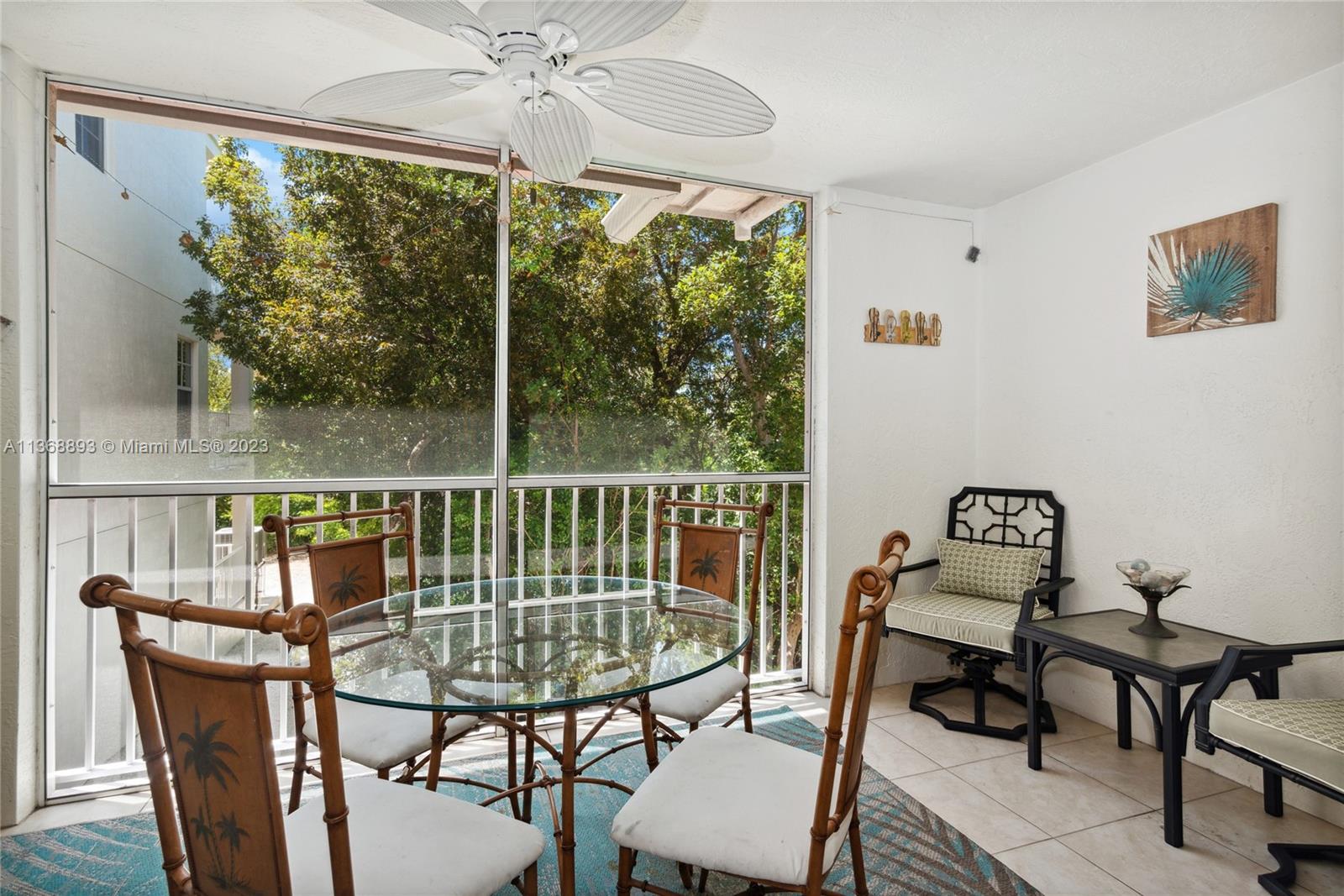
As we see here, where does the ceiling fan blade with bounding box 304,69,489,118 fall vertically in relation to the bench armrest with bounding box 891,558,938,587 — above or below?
above

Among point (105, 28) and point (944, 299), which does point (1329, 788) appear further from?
point (105, 28)

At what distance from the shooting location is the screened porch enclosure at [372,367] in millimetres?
2504

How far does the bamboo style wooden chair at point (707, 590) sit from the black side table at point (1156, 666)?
44.5 inches

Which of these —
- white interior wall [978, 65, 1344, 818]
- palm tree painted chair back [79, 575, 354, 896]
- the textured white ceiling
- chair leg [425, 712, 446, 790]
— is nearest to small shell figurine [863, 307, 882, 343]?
white interior wall [978, 65, 1344, 818]

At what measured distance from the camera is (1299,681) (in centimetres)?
240

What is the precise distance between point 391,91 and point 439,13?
1.23 feet

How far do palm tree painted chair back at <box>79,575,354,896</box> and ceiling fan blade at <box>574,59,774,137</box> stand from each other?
1.28m

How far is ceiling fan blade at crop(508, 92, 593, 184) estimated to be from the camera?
171 centimetres

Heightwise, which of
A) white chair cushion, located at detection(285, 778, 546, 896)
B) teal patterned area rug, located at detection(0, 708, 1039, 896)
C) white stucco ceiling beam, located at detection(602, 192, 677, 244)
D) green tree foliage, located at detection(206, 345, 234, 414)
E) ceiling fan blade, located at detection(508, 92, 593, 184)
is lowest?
teal patterned area rug, located at detection(0, 708, 1039, 896)

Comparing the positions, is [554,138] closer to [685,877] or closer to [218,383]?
[218,383]

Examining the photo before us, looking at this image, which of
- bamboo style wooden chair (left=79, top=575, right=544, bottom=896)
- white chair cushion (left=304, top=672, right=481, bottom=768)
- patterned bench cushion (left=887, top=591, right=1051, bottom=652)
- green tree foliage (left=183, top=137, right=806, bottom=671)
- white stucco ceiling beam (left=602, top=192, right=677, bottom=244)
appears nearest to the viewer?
bamboo style wooden chair (left=79, top=575, right=544, bottom=896)

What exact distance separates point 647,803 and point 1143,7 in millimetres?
2560

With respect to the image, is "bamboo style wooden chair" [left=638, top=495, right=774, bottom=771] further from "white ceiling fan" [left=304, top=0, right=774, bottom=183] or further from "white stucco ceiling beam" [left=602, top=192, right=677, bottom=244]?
"white ceiling fan" [left=304, top=0, right=774, bottom=183]

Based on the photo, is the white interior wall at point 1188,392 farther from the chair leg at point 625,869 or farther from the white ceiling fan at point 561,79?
the chair leg at point 625,869
